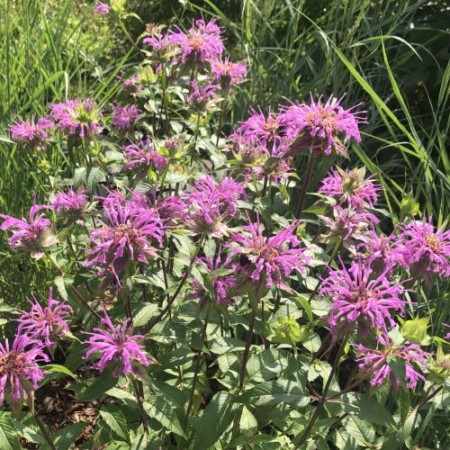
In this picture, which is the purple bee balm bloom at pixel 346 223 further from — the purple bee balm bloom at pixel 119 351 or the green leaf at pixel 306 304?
the purple bee balm bloom at pixel 119 351

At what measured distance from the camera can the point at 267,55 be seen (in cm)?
245

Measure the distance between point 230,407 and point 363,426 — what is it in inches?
11.3

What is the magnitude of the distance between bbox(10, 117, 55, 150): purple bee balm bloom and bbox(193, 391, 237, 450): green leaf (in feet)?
2.74

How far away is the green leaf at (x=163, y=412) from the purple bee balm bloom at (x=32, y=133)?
2.52 feet

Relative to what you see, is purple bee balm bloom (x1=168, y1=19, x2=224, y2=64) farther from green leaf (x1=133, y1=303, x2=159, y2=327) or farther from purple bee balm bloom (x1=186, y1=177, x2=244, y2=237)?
green leaf (x1=133, y1=303, x2=159, y2=327)

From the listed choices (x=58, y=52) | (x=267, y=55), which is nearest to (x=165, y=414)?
(x=58, y=52)

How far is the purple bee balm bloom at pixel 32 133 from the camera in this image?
1.61m

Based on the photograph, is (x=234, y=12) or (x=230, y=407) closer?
(x=230, y=407)

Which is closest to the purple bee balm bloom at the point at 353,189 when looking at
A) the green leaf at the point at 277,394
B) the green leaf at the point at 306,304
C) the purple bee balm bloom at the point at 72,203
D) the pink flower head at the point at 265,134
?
the pink flower head at the point at 265,134

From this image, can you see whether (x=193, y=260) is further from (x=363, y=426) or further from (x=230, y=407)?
(x=363, y=426)

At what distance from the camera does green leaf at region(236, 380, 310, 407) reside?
3.68 ft

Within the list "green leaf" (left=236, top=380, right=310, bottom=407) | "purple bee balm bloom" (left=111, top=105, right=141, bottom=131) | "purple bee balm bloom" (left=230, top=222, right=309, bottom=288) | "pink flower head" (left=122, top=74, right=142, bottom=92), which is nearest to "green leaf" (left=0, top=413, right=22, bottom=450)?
"green leaf" (left=236, top=380, right=310, bottom=407)

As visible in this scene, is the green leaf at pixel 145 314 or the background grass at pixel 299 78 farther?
the background grass at pixel 299 78

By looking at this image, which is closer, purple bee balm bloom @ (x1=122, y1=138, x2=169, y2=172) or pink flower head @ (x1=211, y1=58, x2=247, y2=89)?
purple bee balm bloom @ (x1=122, y1=138, x2=169, y2=172)
